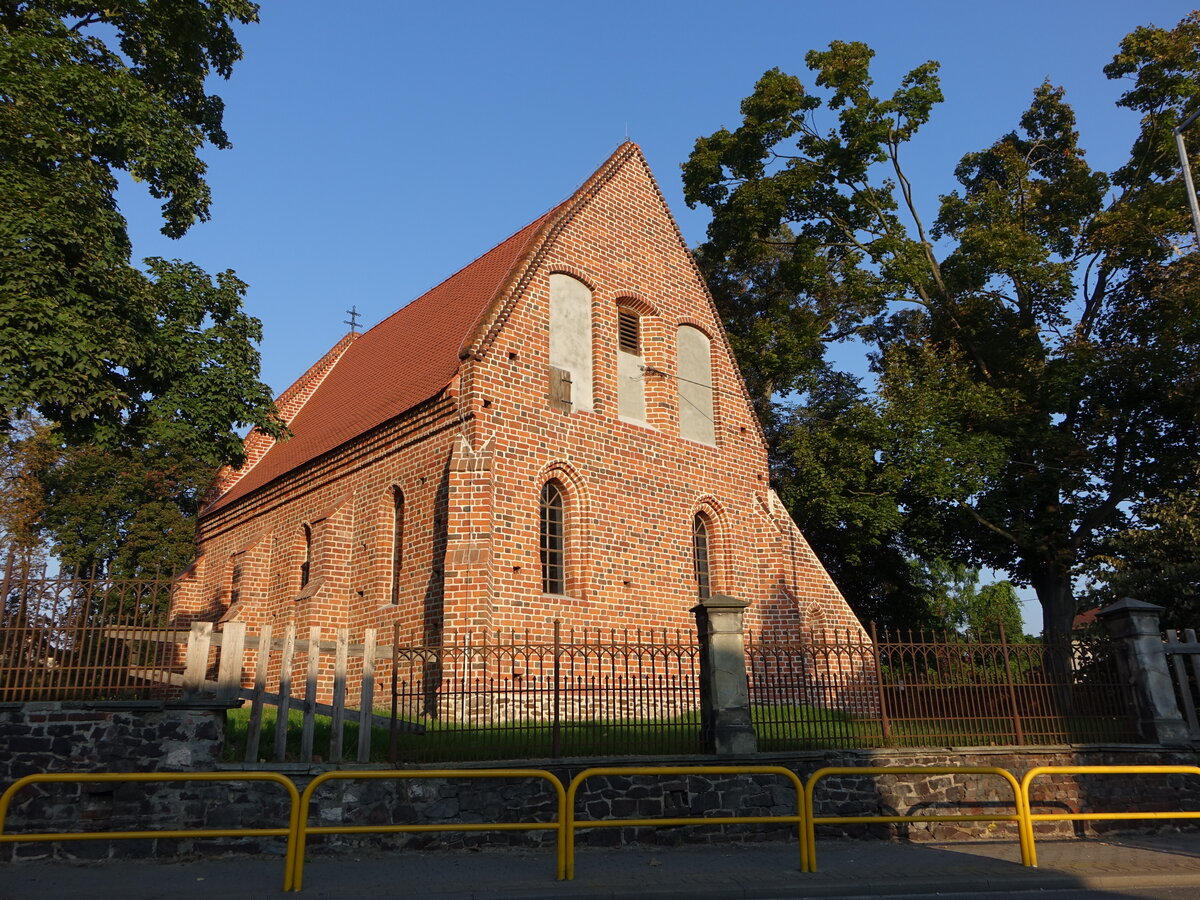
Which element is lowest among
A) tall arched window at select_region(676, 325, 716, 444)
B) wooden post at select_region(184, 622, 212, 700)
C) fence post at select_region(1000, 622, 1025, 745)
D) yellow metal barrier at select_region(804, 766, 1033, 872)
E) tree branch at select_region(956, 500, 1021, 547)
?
yellow metal barrier at select_region(804, 766, 1033, 872)

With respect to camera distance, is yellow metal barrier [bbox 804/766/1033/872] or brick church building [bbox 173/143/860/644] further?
brick church building [bbox 173/143/860/644]

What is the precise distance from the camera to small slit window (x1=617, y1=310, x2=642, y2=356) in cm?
1889

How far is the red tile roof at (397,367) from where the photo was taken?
18.0 metres

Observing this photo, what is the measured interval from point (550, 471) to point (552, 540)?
4.12 feet

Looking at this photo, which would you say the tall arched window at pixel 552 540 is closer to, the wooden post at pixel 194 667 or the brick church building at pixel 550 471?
the brick church building at pixel 550 471

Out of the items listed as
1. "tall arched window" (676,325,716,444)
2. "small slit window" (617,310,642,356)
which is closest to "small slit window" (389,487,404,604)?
"small slit window" (617,310,642,356)

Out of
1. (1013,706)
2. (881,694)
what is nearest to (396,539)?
(881,694)

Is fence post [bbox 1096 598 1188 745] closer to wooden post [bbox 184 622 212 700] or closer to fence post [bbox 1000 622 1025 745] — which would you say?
fence post [bbox 1000 622 1025 745]

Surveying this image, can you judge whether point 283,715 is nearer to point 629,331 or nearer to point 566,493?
point 566,493

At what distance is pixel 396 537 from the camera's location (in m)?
17.2

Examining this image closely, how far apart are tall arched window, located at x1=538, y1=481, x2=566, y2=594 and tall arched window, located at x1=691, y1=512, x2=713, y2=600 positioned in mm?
3198

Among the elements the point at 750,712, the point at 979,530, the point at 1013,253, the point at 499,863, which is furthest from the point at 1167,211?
the point at 499,863

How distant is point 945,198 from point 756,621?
14496 millimetres

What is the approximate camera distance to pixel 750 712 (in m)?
10.9
